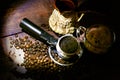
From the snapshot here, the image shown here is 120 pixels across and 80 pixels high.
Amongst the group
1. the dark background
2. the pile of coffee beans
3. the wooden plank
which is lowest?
the dark background

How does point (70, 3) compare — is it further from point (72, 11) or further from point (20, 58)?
point (20, 58)

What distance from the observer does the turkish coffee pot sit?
1.13m

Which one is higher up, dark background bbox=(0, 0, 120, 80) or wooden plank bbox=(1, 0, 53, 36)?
wooden plank bbox=(1, 0, 53, 36)

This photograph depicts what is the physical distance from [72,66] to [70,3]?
271 millimetres

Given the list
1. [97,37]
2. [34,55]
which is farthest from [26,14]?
[97,37]

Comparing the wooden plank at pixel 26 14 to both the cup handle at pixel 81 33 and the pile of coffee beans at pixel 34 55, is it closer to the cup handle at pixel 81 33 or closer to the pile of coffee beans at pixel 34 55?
the pile of coffee beans at pixel 34 55

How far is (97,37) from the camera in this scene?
45.4 inches

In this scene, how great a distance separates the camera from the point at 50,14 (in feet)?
4.17

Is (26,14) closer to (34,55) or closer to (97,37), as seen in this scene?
(34,55)

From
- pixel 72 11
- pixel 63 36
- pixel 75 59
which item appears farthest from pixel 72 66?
pixel 72 11

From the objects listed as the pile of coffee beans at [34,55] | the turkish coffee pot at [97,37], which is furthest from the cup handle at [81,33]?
the pile of coffee beans at [34,55]

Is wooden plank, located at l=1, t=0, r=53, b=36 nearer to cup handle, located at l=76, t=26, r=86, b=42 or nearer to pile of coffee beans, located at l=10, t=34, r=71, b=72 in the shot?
pile of coffee beans, located at l=10, t=34, r=71, b=72

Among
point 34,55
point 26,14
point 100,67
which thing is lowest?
point 100,67

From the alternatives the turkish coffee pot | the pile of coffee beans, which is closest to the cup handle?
the turkish coffee pot
